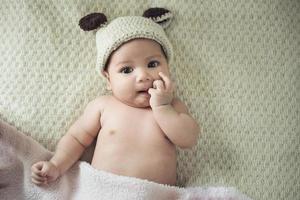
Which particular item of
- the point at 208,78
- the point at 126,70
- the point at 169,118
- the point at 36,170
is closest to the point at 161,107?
the point at 169,118

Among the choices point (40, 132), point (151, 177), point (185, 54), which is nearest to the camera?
point (151, 177)

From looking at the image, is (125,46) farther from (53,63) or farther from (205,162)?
(205,162)

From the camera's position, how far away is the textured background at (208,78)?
1.33 metres

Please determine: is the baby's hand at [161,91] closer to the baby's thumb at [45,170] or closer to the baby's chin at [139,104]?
the baby's chin at [139,104]

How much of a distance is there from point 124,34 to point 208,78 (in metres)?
0.33

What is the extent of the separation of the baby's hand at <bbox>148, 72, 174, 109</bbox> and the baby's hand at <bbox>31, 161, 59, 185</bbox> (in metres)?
0.32

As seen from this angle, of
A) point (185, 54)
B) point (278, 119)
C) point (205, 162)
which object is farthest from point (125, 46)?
point (278, 119)

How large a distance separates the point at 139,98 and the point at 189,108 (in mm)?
217

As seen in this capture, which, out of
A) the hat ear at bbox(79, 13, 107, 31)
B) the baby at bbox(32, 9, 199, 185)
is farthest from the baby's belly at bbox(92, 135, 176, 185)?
the hat ear at bbox(79, 13, 107, 31)

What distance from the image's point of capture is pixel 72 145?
50.2 inches

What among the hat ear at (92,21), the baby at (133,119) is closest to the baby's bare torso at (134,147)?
the baby at (133,119)

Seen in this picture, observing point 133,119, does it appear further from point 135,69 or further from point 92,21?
point 92,21

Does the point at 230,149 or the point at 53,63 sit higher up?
the point at 53,63

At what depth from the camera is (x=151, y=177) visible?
3.93ft
